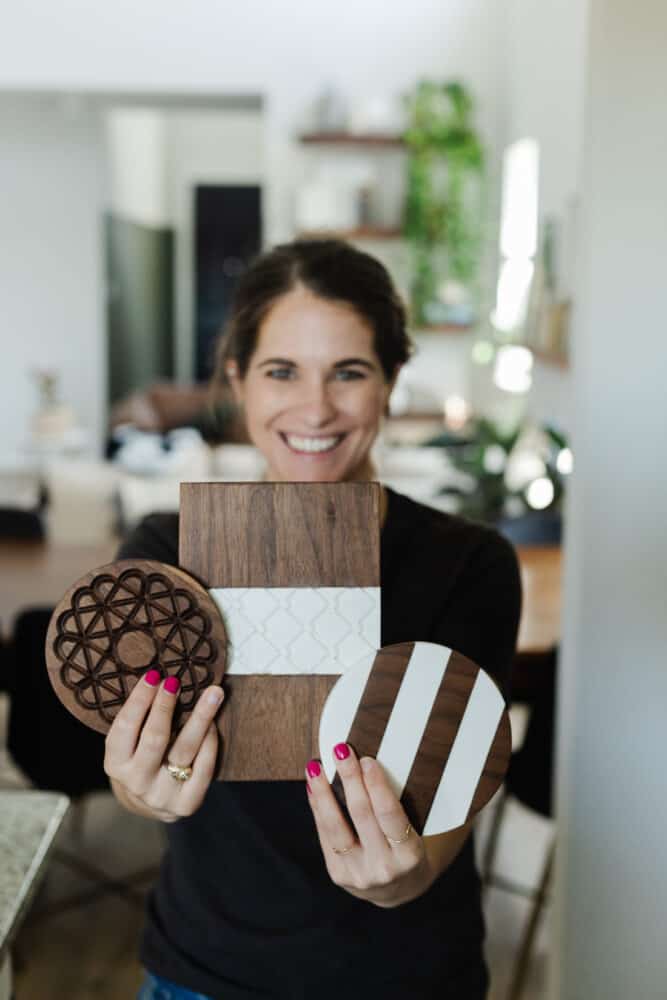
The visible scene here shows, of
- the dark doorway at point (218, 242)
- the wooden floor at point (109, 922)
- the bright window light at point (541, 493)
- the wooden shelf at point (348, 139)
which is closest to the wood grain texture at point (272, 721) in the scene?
the wooden floor at point (109, 922)

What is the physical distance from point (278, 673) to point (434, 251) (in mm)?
5982

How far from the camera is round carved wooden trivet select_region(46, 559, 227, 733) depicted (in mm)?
851

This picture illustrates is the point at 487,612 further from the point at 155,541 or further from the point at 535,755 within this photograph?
the point at 535,755

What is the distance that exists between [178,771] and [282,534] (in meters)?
0.20

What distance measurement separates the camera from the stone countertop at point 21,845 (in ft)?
3.34

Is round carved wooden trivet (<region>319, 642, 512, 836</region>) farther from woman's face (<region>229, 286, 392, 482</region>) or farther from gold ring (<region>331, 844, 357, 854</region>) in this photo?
woman's face (<region>229, 286, 392, 482</region>)

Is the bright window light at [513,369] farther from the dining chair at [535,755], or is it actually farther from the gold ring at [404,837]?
the gold ring at [404,837]

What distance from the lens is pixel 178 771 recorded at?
2.90ft

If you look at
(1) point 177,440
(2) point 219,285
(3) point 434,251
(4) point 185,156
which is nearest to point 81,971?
(1) point 177,440

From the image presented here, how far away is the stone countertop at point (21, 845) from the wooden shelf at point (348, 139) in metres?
5.71

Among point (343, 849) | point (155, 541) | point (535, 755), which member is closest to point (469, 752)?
point (343, 849)

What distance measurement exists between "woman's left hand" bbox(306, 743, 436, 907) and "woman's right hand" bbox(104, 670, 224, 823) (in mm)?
86

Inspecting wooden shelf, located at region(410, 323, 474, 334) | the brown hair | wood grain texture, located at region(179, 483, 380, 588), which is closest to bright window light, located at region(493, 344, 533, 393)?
wooden shelf, located at region(410, 323, 474, 334)

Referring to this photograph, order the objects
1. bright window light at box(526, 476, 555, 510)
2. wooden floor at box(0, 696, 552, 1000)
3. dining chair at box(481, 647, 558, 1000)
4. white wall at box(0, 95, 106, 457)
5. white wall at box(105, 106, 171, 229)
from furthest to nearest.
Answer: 1. white wall at box(105, 106, 171, 229)
2. white wall at box(0, 95, 106, 457)
3. bright window light at box(526, 476, 555, 510)
4. wooden floor at box(0, 696, 552, 1000)
5. dining chair at box(481, 647, 558, 1000)
